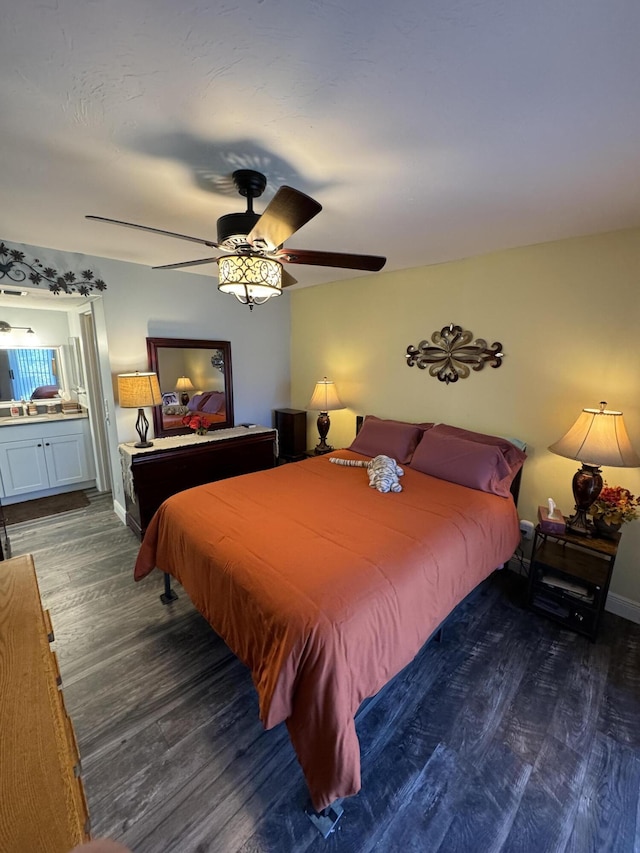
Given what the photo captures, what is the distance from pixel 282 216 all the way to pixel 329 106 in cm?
36

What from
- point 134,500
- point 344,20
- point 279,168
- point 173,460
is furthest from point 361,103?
point 134,500

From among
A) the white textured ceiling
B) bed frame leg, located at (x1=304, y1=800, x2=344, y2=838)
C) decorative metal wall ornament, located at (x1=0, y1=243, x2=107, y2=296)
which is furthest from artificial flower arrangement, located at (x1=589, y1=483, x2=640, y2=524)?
decorative metal wall ornament, located at (x1=0, y1=243, x2=107, y2=296)

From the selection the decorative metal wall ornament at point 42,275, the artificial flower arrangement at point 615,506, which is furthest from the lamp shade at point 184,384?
the artificial flower arrangement at point 615,506

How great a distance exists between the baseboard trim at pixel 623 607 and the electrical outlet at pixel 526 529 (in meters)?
0.56

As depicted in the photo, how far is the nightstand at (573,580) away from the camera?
80.2 inches

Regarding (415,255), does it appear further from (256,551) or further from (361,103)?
(256,551)

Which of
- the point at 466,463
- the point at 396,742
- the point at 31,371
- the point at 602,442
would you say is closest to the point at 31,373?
the point at 31,371

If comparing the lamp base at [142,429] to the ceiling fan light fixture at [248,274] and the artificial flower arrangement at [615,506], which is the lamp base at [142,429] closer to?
the ceiling fan light fixture at [248,274]

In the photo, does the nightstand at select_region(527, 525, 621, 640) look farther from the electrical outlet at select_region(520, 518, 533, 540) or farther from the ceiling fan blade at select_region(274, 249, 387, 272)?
the ceiling fan blade at select_region(274, 249, 387, 272)

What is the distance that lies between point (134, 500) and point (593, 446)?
3.36 meters

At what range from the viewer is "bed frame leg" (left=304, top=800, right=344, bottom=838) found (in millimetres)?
1225

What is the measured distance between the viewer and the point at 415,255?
2.77 metres

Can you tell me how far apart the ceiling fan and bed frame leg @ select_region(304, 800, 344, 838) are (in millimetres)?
2147

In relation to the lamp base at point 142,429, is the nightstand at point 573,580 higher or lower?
lower
